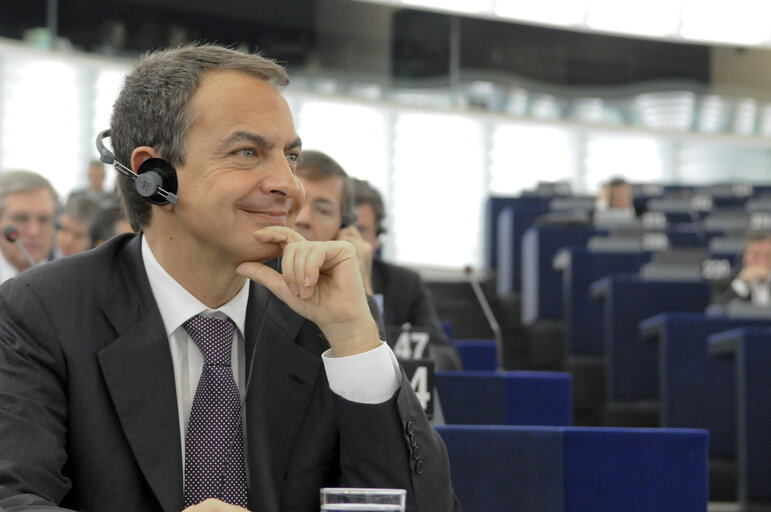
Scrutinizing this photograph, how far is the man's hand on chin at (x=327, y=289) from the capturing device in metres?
1.67

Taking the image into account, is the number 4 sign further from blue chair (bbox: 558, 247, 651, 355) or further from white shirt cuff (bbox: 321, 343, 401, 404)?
blue chair (bbox: 558, 247, 651, 355)

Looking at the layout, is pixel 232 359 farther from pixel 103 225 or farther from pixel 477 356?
pixel 103 225

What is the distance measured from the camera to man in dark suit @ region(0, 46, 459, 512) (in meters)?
1.60

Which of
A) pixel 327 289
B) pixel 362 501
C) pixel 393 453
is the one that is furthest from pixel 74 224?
pixel 362 501

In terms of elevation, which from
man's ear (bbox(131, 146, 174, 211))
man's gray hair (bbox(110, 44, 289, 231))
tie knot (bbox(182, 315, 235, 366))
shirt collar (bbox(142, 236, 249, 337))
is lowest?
tie knot (bbox(182, 315, 235, 366))

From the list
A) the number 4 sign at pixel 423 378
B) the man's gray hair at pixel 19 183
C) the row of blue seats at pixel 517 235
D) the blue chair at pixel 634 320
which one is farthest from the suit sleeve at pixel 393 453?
the row of blue seats at pixel 517 235

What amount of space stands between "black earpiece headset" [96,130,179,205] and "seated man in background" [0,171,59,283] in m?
2.76

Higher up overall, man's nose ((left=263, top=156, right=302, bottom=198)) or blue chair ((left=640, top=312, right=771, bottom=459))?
man's nose ((left=263, top=156, right=302, bottom=198))

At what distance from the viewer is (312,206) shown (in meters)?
3.42

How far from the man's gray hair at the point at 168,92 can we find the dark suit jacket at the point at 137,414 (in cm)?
18

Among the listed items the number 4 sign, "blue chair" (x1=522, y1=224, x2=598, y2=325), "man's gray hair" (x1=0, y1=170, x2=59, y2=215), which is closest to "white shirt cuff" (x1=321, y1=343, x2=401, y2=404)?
the number 4 sign

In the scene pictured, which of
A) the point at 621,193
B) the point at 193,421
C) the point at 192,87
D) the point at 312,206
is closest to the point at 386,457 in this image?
the point at 193,421

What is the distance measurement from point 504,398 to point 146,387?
1.66m

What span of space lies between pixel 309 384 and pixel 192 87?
1.57 feet
